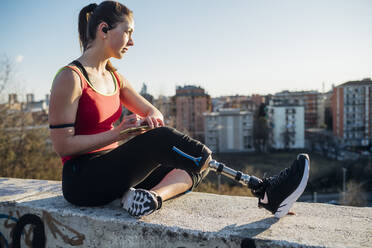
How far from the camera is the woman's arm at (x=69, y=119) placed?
4.08ft

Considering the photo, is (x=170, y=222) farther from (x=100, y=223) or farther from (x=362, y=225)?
(x=362, y=225)

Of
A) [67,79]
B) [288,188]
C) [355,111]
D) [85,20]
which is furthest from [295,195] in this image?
[355,111]

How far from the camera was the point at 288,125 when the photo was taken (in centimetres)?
3772

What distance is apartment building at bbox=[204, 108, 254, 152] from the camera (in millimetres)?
34062

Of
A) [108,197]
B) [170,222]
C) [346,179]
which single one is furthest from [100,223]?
[346,179]

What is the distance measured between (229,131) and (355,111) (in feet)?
44.3

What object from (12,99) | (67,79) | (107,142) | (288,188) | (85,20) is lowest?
(288,188)

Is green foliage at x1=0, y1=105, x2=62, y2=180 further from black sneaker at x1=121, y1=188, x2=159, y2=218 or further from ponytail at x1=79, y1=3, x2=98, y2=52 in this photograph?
black sneaker at x1=121, y1=188, x2=159, y2=218

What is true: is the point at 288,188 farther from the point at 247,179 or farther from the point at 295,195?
the point at 247,179

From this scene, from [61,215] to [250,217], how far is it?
0.76m

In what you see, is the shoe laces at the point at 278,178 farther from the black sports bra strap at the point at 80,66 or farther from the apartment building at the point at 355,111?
the apartment building at the point at 355,111

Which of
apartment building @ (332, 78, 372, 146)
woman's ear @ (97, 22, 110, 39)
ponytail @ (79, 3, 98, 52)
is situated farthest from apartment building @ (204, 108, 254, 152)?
woman's ear @ (97, 22, 110, 39)

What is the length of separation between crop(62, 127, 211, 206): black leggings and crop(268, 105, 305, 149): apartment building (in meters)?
37.9

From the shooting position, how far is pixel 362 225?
1.12 metres
